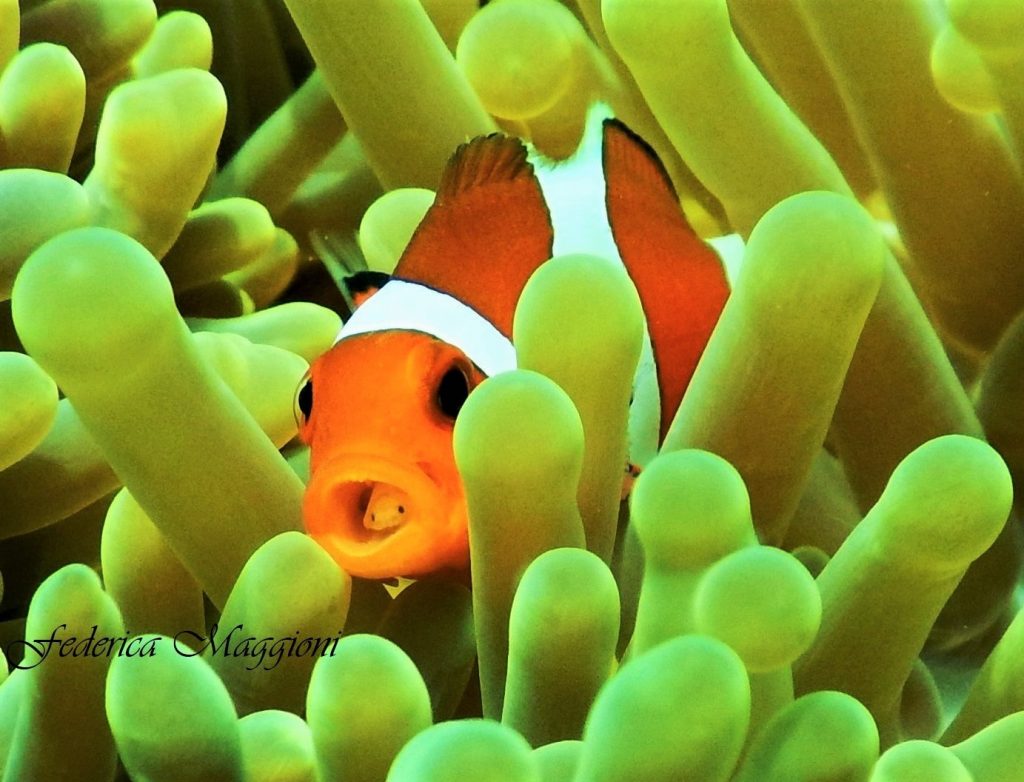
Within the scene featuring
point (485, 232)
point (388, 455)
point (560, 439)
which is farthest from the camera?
point (485, 232)

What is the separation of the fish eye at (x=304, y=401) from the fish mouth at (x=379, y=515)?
7cm

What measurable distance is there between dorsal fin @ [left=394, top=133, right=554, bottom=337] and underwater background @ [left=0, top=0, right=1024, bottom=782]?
96mm

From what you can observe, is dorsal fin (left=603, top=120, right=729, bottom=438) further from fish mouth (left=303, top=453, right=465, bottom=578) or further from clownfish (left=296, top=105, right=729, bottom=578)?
fish mouth (left=303, top=453, right=465, bottom=578)

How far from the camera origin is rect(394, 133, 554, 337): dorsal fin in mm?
747

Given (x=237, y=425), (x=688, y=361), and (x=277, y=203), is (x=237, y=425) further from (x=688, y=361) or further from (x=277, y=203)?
(x=277, y=203)

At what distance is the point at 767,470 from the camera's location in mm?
625

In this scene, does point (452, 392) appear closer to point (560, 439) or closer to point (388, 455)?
point (388, 455)

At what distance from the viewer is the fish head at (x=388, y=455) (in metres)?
0.62

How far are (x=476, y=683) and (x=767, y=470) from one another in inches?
7.5

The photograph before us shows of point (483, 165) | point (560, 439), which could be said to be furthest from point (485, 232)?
point (560, 439)

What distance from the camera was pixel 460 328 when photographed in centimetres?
72

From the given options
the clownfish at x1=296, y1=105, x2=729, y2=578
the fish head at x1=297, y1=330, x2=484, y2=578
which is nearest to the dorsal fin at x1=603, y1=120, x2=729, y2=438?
the clownfish at x1=296, y1=105, x2=729, y2=578

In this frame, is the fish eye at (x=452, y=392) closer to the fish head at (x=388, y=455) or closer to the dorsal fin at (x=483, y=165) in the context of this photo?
the fish head at (x=388, y=455)

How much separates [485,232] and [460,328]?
80 millimetres
